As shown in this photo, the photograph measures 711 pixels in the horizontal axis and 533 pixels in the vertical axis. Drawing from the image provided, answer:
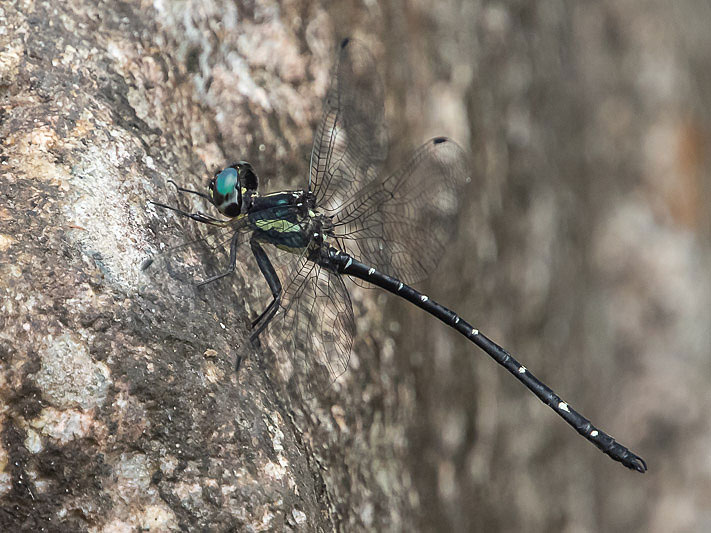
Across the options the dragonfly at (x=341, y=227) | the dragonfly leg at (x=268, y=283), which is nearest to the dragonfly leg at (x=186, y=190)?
the dragonfly at (x=341, y=227)

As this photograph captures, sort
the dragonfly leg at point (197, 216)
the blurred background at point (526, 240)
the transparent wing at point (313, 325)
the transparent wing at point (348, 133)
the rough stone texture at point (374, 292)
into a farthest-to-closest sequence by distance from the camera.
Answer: the blurred background at point (526, 240) → the transparent wing at point (348, 133) → the transparent wing at point (313, 325) → the dragonfly leg at point (197, 216) → the rough stone texture at point (374, 292)

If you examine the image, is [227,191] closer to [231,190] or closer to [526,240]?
[231,190]

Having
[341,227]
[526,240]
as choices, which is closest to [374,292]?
[341,227]

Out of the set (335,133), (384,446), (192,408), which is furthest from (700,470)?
(192,408)

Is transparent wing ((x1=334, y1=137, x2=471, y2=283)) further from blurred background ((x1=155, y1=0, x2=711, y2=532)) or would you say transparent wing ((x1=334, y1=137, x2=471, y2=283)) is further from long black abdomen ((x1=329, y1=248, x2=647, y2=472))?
blurred background ((x1=155, y1=0, x2=711, y2=532))

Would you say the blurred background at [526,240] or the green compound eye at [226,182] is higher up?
the blurred background at [526,240]

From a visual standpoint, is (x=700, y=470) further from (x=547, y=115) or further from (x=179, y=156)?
(x=179, y=156)

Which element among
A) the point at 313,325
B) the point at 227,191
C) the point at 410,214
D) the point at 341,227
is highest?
the point at 410,214

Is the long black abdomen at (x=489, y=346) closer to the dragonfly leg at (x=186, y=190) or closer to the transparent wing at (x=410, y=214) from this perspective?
the transparent wing at (x=410, y=214)

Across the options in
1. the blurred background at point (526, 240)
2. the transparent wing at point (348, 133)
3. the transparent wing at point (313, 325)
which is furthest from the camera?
the blurred background at point (526, 240)
